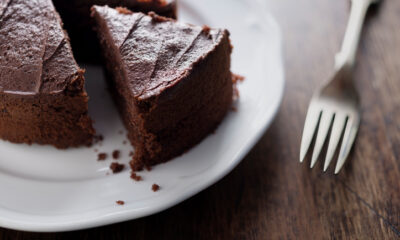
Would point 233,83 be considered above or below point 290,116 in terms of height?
above

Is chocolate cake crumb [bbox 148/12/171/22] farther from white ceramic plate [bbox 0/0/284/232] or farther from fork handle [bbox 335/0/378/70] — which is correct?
fork handle [bbox 335/0/378/70]

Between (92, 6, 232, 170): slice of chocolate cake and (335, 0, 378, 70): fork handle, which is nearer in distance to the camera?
(92, 6, 232, 170): slice of chocolate cake

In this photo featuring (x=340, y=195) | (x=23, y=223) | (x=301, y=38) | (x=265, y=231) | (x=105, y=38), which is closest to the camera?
(x=23, y=223)

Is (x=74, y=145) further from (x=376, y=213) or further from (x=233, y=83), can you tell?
(x=376, y=213)

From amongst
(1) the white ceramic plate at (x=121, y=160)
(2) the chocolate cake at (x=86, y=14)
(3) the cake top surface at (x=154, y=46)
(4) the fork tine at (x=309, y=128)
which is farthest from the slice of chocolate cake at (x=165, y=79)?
(4) the fork tine at (x=309, y=128)

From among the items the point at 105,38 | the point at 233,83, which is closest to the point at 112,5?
the point at 105,38

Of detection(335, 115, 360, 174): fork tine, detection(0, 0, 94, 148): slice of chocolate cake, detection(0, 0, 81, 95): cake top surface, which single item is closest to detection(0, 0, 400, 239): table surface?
detection(335, 115, 360, 174): fork tine
